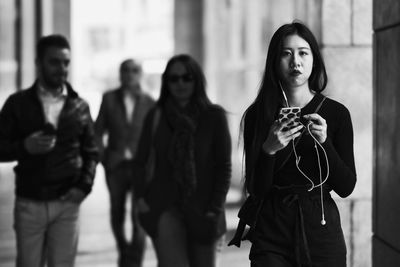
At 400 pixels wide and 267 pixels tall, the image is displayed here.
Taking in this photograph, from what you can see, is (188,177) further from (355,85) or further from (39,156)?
(355,85)

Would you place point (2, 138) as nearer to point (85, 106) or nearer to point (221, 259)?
point (85, 106)

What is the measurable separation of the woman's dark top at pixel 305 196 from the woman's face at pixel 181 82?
6.25 feet

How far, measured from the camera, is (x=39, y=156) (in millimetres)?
4891

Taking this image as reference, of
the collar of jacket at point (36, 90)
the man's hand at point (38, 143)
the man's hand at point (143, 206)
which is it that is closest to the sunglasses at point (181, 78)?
the collar of jacket at point (36, 90)

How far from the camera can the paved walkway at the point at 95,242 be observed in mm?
7828

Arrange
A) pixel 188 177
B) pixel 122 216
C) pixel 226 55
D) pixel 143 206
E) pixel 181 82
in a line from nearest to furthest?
pixel 188 177 → pixel 143 206 → pixel 181 82 → pixel 122 216 → pixel 226 55

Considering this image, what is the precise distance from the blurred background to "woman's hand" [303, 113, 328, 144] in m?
1.06

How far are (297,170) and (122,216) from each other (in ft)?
13.1

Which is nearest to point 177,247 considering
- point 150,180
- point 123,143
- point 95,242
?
point 150,180

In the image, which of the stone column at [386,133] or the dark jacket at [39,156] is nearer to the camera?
the stone column at [386,133]

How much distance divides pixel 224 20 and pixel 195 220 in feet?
35.3

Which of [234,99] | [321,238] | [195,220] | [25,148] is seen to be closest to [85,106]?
[25,148]

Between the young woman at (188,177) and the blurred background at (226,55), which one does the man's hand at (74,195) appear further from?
the blurred background at (226,55)

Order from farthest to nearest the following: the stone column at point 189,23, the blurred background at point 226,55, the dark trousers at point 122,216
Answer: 1. the stone column at point 189,23
2. the dark trousers at point 122,216
3. the blurred background at point 226,55
